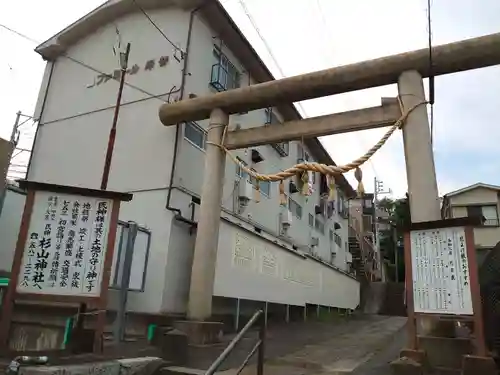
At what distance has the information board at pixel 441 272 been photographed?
5.34 m

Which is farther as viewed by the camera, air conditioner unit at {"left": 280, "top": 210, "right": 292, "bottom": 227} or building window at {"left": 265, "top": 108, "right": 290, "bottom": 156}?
air conditioner unit at {"left": 280, "top": 210, "right": 292, "bottom": 227}

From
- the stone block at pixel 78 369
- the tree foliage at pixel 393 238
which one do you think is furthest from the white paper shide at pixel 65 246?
the tree foliage at pixel 393 238

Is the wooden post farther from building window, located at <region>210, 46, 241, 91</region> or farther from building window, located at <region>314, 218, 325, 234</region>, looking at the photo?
building window, located at <region>314, 218, 325, 234</region>

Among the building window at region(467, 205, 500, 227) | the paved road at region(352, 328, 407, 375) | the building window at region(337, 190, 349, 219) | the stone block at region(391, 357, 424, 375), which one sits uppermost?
the building window at region(337, 190, 349, 219)

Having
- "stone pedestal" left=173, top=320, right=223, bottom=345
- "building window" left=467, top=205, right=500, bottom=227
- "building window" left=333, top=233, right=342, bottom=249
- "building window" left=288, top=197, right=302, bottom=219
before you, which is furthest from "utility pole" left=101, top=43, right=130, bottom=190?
"building window" left=467, top=205, right=500, bottom=227

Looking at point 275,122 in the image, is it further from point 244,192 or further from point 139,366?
point 139,366

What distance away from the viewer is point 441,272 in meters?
5.61

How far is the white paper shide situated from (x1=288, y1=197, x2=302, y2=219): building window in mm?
12511

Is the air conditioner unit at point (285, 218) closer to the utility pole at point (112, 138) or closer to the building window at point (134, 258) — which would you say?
the building window at point (134, 258)

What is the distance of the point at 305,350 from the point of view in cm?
832

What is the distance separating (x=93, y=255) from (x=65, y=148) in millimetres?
8080

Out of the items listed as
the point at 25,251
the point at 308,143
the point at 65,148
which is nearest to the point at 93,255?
the point at 25,251

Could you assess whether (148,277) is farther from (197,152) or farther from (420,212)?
(420,212)

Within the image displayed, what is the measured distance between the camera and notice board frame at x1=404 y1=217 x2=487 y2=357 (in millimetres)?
5078
